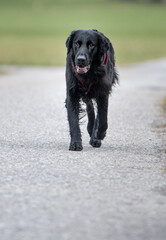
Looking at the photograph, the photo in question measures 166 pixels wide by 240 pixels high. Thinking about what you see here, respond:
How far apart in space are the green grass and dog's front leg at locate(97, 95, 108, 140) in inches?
872

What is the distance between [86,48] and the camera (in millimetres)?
7605

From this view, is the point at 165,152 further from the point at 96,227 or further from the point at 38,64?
the point at 38,64

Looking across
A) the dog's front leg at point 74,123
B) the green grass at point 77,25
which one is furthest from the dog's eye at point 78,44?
the green grass at point 77,25

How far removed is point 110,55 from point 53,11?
7541 centimetres

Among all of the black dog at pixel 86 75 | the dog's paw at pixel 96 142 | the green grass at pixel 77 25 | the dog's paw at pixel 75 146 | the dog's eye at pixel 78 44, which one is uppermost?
the dog's eye at pixel 78 44

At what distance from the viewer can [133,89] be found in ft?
53.9

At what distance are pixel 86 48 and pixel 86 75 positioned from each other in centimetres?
29

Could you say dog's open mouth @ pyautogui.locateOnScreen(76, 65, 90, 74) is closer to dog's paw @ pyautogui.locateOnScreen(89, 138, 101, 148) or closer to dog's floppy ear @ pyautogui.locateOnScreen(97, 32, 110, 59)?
dog's floppy ear @ pyautogui.locateOnScreen(97, 32, 110, 59)

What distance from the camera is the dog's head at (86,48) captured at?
24.5 ft

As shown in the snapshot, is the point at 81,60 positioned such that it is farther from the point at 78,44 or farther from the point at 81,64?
the point at 78,44

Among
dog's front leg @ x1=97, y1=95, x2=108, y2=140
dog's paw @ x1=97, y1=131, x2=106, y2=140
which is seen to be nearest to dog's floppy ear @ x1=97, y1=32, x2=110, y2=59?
dog's front leg @ x1=97, y1=95, x2=108, y2=140

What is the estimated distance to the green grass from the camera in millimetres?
34344

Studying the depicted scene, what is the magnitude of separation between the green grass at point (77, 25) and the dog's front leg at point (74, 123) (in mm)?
22347

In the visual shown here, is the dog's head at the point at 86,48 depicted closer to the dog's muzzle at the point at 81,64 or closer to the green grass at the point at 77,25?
the dog's muzzle at the point at 81,64
